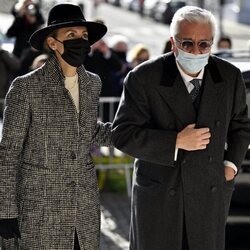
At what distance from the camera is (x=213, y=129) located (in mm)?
4422

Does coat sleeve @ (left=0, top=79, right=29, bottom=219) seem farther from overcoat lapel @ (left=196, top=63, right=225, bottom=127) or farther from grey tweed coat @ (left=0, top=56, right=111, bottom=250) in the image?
overcoat lapel @ (left=196, top=63, right=225, bottom=127)

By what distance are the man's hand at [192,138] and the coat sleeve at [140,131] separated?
0.04 metres

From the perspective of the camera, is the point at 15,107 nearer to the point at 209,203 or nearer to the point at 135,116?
the point at 135,116

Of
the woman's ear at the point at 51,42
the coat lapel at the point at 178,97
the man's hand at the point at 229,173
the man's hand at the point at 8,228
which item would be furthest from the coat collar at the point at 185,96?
the man's hand at the point at 8,228

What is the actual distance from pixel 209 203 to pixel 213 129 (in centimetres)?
38

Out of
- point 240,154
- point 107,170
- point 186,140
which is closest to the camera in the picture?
point 186,140

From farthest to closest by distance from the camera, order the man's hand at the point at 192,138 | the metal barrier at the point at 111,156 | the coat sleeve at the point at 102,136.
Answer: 1. the metal barrier at the point at 111,156
2. the coat sleeve at the point at 102,136
3. the man's hand at the point at 192,138

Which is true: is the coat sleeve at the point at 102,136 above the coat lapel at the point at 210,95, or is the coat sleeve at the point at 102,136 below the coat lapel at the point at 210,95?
below

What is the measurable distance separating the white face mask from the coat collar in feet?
0.26

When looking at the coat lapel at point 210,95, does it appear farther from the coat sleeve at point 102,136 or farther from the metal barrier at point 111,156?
the metal barrier at point 111,156

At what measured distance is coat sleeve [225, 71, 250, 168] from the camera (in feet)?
15.0

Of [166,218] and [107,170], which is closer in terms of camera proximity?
[166,218]

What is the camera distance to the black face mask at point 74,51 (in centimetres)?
450

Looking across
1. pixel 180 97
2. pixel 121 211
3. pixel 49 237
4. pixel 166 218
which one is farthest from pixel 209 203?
pixel 121 211
